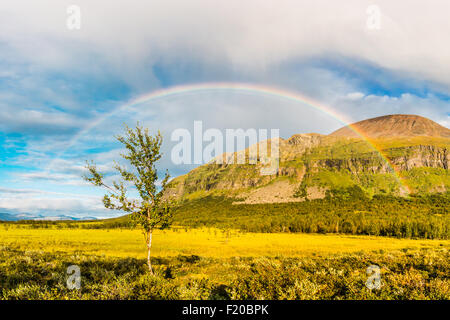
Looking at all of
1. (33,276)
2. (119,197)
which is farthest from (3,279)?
(119,197)

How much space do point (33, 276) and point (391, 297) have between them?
922 inches

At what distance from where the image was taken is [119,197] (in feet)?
62.7

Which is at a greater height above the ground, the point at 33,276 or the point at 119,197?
the point at 119,197

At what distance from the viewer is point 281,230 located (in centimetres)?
14038

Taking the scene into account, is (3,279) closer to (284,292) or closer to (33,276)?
(33,276)

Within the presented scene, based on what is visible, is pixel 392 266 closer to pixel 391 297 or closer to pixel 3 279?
pixel 391 297
